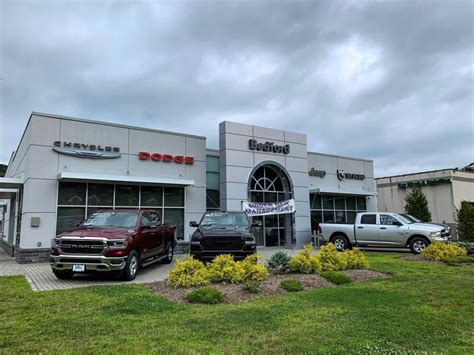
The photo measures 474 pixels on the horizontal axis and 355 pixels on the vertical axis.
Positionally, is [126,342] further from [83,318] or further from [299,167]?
[299,167]

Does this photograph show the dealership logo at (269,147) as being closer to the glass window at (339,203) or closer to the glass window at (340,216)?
the glass window at (339,203)

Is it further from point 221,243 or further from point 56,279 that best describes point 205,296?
point 56,279

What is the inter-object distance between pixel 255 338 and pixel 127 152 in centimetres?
1220

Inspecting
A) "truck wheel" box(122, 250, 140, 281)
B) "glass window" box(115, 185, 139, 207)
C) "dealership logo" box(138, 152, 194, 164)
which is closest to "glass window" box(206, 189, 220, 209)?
"dealership logo" box(138, 152, 194, 164)

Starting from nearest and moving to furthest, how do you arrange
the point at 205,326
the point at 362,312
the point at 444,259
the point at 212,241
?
the point at 205,326 → the point at 362,312 → the point at 212,241 → the point at 444,259

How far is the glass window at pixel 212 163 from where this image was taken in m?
18.2

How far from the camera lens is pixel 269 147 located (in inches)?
756

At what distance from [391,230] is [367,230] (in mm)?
996

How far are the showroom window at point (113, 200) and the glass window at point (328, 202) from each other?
31.9ft

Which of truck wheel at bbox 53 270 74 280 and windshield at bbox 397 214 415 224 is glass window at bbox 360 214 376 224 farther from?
truck wheel at bbox 53 270 74 280

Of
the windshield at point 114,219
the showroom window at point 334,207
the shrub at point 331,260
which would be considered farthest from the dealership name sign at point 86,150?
the showroom window at point 334,207

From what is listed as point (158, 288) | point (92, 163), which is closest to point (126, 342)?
point (158, 288)

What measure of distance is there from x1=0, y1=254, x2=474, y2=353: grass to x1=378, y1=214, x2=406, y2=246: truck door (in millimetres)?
7945

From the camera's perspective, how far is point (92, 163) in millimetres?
14492
